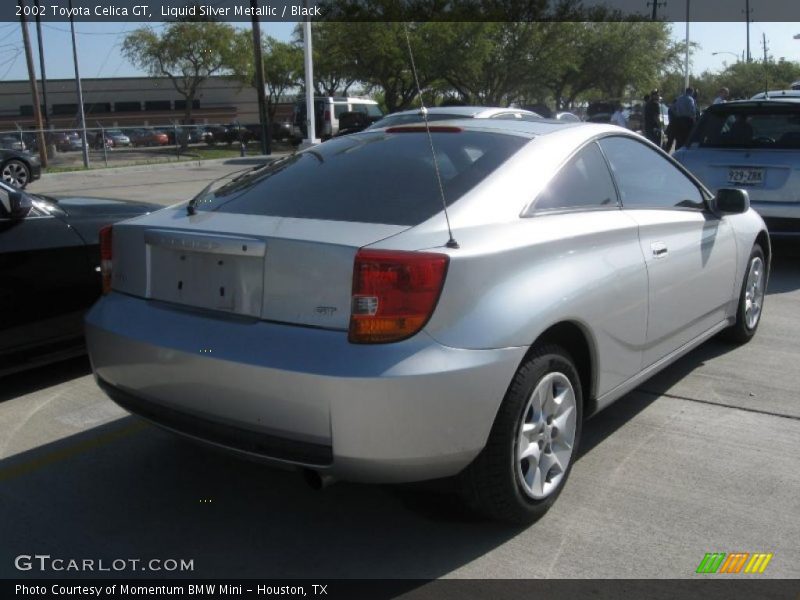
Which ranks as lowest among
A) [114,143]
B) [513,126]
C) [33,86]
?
[513,126]

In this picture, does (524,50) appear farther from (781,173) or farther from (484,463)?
(484,463)

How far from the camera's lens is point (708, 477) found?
3.72 m

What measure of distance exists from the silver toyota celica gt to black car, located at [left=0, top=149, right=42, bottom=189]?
15.6 metres

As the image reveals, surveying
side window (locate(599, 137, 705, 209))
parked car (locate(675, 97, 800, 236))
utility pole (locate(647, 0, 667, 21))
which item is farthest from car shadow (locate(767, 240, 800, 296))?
utility pole (locate(647, 0, 667, 21))

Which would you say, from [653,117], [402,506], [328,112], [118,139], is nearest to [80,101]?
[118,139]

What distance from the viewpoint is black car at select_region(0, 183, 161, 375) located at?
477cm

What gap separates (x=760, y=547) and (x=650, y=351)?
3.79ft

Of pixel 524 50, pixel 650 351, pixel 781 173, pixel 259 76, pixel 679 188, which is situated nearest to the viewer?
pixel 650 351

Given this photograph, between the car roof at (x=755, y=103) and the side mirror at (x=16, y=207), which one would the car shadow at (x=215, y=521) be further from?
the car roof at (x=755, y=103)

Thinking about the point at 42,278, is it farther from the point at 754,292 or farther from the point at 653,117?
the point at 653,117

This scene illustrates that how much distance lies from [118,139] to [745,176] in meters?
24.1

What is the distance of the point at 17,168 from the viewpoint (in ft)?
58.7

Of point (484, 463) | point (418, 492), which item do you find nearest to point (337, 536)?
point (418, 492)

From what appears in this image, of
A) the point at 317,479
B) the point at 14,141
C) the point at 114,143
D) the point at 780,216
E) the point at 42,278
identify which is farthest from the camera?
the point at 114,143
